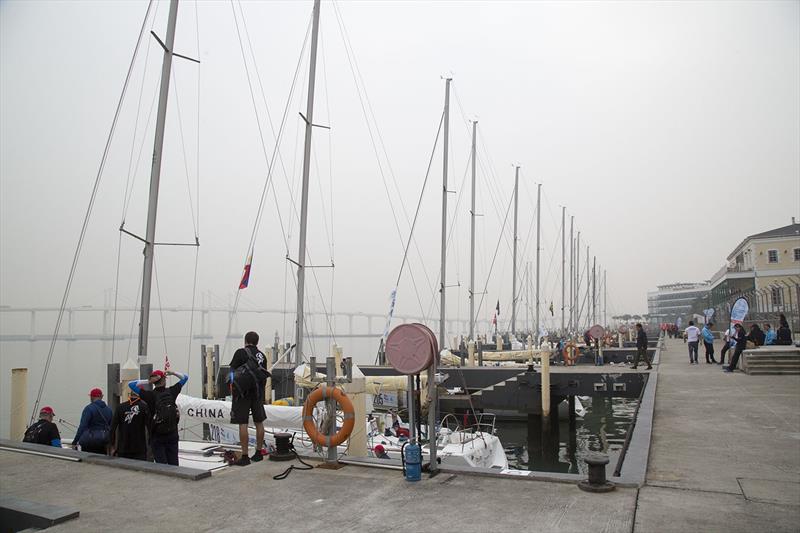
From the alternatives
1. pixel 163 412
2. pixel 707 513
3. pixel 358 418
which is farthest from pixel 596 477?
pixel 163 412

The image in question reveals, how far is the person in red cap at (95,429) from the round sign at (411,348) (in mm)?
5474

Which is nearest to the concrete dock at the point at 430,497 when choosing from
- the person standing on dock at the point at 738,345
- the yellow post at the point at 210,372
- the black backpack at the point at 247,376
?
the black backpack at the point at 247,376

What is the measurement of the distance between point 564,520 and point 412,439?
99.7 inches

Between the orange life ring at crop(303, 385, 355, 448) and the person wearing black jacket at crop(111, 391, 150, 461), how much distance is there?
2546 mm

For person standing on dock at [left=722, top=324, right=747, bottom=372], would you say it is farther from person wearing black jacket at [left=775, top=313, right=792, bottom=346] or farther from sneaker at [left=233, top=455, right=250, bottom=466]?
sneaker at [left=233, top=455, right=250, bottom=466]

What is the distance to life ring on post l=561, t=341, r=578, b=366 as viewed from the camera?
35625mm

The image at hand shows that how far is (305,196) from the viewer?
1959cm

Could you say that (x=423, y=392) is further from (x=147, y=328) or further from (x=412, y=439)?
(x=412, y=439)

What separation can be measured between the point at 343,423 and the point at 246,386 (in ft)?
5.30

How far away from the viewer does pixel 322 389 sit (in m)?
8.77

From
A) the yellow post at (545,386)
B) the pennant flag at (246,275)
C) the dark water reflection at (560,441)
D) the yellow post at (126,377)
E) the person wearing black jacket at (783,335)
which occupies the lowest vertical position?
the dark water reflection at (560,441)

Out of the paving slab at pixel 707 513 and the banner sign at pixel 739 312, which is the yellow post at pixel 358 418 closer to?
the paving slab at pixel 707 513

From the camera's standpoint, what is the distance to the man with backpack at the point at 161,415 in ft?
29.2

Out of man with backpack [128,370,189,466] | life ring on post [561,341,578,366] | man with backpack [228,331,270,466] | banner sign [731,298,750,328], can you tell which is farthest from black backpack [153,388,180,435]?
life ring on post [561,341,578,366]
